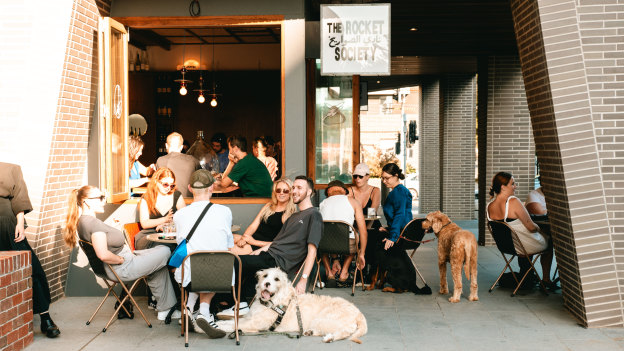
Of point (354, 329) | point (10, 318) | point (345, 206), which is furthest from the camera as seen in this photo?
point (345, 206)

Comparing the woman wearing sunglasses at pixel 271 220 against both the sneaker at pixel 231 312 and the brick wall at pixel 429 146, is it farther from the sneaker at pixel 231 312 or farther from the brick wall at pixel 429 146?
the brick wall at pixel 429 146

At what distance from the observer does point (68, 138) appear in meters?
6.54

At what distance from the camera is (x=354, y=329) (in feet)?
16.5

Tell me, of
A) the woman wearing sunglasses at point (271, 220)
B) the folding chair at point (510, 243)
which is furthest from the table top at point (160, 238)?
the folding chair at point (510, 243)

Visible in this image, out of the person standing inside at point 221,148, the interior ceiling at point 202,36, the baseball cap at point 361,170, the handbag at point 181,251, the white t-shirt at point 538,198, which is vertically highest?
the interior ceiling at point 202,36

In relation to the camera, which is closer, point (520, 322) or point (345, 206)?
point (520, 322)

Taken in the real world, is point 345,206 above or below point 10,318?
above

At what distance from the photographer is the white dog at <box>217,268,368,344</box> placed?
4965 millimetres

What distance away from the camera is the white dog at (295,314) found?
4.96 metres

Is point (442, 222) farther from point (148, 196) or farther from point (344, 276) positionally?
point (148, 196)

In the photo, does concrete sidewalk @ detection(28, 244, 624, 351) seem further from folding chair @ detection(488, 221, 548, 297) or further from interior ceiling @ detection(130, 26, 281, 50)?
interior ceiling @ detection(130, 26, 281, 50)

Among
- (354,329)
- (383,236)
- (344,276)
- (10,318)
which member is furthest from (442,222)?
(10,318)

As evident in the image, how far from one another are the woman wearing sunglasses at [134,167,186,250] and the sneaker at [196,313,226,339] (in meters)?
1.45

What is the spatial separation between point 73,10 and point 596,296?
5933 millimetres
